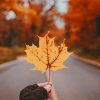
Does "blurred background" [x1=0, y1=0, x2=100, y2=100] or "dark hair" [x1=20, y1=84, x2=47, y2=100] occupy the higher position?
"dark hair" [x1=20, y1=84, x2=47, y2=100]

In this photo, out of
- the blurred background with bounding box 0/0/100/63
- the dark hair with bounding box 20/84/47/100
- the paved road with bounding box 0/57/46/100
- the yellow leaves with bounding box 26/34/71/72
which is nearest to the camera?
the dark hair with bounding box 20/84/47/100

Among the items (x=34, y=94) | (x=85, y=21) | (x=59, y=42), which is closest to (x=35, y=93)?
(x=34, y=94)

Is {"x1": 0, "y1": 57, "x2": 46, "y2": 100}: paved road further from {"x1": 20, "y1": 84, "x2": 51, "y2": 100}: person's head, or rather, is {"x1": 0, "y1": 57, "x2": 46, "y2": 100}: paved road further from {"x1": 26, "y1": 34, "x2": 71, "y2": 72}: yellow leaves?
{"x1": 20, "y1": 84, "x2": 51, "y2": 100}: person's head

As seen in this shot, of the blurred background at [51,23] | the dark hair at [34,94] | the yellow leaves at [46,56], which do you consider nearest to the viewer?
the dark hair at [34,94]

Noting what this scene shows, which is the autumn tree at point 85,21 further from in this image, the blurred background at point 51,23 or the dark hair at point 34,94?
the dark hair at point 34,94

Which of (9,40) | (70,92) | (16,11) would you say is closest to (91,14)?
(16,11)

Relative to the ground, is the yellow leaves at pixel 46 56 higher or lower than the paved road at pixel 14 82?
higher

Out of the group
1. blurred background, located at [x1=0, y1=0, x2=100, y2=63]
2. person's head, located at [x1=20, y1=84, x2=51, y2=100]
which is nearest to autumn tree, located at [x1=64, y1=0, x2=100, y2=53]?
blurred background, located at [x1=0, y1=0, x2=100, y2=63]

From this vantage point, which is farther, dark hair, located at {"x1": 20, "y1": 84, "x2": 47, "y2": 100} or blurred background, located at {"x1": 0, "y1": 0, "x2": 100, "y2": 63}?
blurred background, located at {"x1": 0, "y1": 0, "x2": 100, "y2": 63}

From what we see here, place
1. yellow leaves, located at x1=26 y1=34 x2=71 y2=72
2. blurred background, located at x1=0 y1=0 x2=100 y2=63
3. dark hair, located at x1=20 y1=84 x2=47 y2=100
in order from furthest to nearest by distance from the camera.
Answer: blurred background, located at x1=0 y1=0 x2=100 y2=63 → yellow leaves, located at x1=26 y1=34 x2=71 y2=72 → dark hair, located at x1=20 y1=84 x2=47 y2=100

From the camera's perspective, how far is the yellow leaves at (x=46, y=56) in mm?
5129

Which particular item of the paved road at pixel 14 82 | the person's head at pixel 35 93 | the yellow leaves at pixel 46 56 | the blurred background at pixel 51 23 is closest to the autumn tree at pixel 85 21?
the blurred background at pixel 51 23

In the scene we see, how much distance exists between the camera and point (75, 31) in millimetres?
49844

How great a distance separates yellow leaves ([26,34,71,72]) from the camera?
16.8 feet
